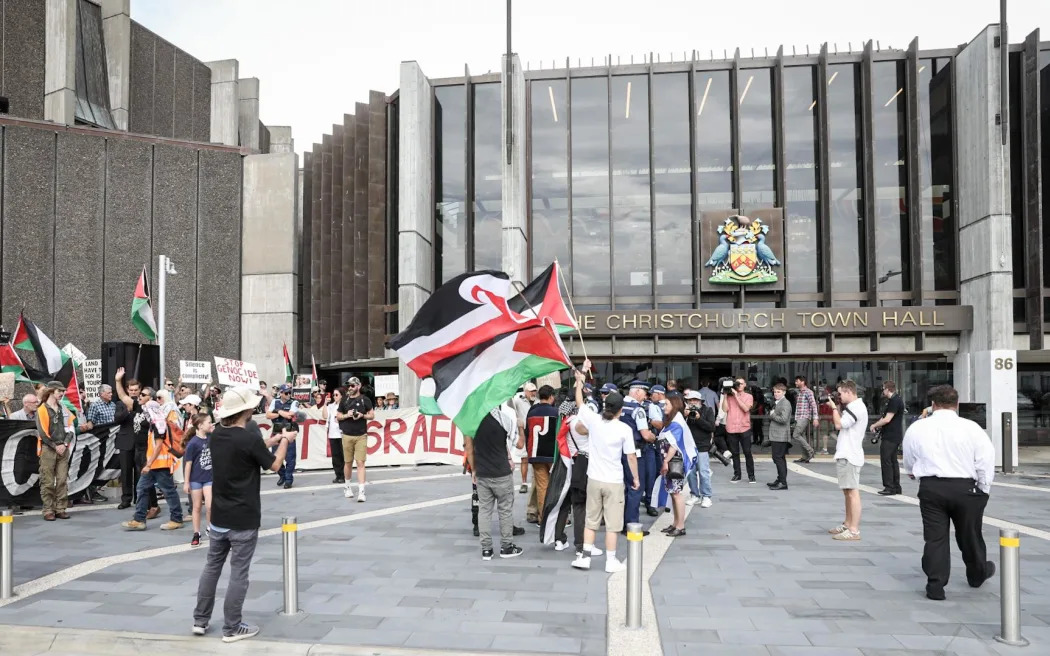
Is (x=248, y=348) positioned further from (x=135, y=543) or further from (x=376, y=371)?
(x=135, y=543)

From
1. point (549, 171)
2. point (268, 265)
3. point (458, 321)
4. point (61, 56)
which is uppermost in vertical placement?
point (61, 56)

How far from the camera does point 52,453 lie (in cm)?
1100

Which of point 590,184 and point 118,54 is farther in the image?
point 118,54

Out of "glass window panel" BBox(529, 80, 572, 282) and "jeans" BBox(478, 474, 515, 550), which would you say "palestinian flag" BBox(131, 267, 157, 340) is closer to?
"jeans" BBox(478, 474, 515, 550)

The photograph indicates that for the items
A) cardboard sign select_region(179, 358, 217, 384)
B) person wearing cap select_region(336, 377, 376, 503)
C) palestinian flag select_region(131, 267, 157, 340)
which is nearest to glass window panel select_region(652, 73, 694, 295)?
person wearing cap select_region(336, 377, 376, 503)

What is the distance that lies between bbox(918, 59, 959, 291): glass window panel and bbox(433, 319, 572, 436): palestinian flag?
18404mm

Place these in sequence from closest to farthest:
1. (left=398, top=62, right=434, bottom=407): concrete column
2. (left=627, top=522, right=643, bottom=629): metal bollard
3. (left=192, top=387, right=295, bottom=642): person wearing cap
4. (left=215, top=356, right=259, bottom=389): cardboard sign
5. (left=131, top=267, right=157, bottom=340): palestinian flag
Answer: (left=627, top=522, right=643, bottom=629): metal bollard, (left=192, top=387, right=295, bottom=642): person wearing cap, (left=131, top=267, right=157, bottom=340): palestinian flag, (left=215, top=356, right=259, bottom=389): cardboard sign, (left=398, top=62, right=434, bottom=407): concrete column

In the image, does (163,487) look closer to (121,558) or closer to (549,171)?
(121,558)

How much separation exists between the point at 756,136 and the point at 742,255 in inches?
157

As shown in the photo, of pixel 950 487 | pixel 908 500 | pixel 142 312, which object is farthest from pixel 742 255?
pixel 950 487

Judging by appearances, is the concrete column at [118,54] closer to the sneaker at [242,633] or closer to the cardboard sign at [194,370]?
the cardboard sign at [194,370]

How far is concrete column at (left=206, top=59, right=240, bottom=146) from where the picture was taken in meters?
30.9

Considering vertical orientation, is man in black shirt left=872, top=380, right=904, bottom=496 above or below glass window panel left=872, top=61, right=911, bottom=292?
below

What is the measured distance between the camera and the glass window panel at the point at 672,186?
76.5 ft
